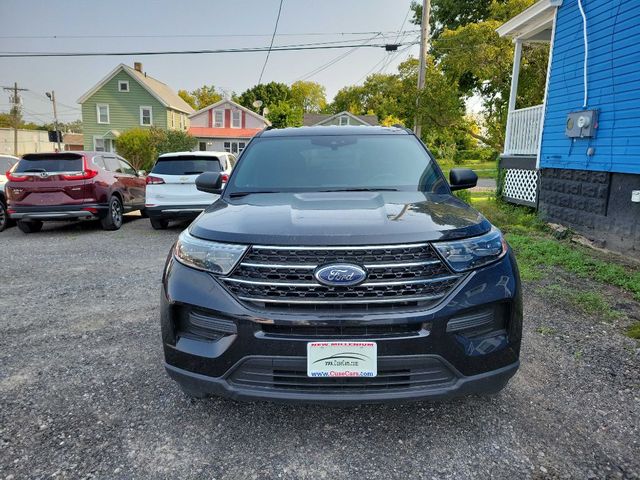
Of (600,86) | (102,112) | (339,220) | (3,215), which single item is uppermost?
(102,112)

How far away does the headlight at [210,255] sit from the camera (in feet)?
6.81

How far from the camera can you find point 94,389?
9.16 feet

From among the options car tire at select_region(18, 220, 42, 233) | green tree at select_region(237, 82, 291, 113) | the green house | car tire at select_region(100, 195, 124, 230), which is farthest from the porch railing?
green tree at select_region(237, 82, 291, 113)

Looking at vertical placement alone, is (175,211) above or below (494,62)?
below

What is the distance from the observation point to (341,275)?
6.45 ft

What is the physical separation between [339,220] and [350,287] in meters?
0.38

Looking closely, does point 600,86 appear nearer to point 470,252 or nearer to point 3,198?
point 470,252

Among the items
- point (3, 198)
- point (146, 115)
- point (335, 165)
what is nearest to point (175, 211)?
point (3, 198)

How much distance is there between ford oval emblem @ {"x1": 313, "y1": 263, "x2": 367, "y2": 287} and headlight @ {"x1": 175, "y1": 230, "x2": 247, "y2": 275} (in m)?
0.39

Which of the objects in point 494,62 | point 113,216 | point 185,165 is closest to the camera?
point 185,165

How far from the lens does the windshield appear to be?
10.3 feet

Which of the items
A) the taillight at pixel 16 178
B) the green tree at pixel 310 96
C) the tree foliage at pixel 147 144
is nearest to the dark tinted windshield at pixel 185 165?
the taillight at pixel 16 178

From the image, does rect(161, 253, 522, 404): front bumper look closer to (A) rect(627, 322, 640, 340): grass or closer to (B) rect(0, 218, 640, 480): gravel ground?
(B) rect(0, 218, 640, 480): gravel ground

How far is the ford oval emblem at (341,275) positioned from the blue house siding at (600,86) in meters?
5.72
